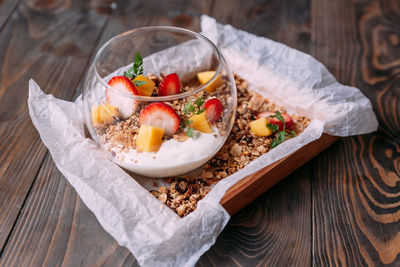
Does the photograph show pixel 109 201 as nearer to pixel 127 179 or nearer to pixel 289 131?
pixel 127 179

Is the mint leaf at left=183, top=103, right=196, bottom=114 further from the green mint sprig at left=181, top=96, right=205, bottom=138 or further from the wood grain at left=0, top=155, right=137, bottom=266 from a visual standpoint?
the wood grain at left=0, top=155, right=137, bottom=266

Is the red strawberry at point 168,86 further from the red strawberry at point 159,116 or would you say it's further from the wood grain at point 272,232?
the wood grain at point 272,232

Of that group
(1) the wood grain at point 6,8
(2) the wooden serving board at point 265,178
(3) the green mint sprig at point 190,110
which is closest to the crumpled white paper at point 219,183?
(2) the wooden serving board at point 265,178

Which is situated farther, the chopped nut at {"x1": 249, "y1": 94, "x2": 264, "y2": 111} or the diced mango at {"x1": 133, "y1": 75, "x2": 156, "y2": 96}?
the chopped nut at {"x1": 249, "y1": 94, "x2": 264, "y2": 111}

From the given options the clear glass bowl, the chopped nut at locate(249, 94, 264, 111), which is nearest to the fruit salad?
the clear glass bowl

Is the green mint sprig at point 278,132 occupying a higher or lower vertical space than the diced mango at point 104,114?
lower
